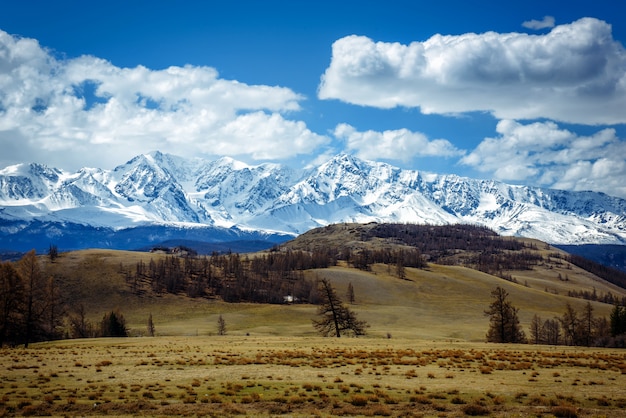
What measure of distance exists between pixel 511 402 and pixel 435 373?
10500 mm

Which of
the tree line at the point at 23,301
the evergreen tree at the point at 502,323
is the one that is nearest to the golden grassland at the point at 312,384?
the tree line at the point at 23,301

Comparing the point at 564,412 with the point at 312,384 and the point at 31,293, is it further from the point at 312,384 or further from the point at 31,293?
the point at 31,293

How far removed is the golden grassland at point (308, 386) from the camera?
26.0 m

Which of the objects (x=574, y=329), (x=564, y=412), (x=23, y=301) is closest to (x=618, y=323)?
(x=574, y=329)

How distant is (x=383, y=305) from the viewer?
185625 mm

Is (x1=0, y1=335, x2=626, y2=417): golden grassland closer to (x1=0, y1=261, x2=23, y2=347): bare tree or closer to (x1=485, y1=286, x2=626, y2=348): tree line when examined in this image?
(x1=0, y1=261, x2=23, y2=347): bare tree

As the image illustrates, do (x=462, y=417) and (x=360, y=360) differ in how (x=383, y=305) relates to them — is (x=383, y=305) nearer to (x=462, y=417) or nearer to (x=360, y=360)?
(x=360, y=360)

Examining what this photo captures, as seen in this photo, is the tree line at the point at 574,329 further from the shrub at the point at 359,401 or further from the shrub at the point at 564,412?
the shrub at the point at 359,401

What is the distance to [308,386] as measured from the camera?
31.6 m

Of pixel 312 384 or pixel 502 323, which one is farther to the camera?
pixel 502 323

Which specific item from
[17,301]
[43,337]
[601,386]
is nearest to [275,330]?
[43,337]

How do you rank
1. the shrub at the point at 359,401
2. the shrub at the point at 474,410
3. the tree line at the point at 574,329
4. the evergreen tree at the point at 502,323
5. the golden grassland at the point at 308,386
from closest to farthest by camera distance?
the shrub at the point at 474,410 → the golden grassland at the point at 308,386 → the shrub at the point at 359,401 → the tree line at the point at 574,329 → the evergreen tree at the point at 502,323

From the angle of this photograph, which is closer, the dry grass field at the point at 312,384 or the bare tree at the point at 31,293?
the dry grass field at the point at 312,384

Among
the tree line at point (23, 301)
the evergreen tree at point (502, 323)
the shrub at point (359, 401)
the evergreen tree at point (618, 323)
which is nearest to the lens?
the shrub at point (359, 401)
